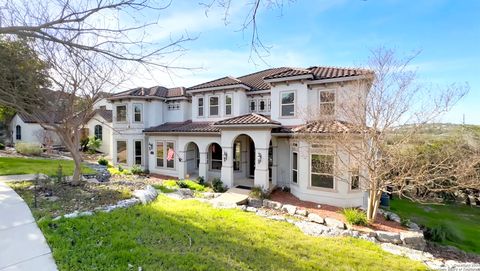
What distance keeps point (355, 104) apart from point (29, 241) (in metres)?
11.1

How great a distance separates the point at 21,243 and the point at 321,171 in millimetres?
11572

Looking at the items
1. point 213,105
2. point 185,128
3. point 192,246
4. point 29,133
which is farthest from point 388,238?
point 29,133

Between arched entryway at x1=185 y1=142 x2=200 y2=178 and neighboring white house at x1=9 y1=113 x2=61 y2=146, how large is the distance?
2009 cm

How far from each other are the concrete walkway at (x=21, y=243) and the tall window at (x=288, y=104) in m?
12.3

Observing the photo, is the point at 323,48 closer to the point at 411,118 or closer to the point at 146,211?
the point at 411,118

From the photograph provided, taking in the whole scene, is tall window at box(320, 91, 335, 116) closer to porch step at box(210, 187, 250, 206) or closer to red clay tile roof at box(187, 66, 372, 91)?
red clay tile roof at box(187, 66, 372, 91)

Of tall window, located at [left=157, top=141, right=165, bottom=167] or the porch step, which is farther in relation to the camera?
tall window, located at [left=157, top=141, right=165, bottom=167]

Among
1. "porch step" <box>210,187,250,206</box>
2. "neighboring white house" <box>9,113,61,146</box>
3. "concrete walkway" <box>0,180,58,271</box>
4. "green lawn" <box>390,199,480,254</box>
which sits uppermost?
"neighboring white house" <box>9,113,61,146</box>

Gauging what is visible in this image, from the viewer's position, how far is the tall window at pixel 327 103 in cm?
1254

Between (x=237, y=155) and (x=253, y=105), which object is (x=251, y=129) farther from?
(x=237, y=155)

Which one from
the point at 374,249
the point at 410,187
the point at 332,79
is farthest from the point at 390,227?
the point at 332,79

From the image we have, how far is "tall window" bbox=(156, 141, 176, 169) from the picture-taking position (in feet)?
61.8

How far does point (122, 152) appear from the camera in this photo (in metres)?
20.8

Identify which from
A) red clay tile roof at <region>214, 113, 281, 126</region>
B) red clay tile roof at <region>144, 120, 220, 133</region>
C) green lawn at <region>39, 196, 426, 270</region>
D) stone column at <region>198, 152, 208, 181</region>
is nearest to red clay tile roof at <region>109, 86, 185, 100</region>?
red clay tile roof at <region>144, 120, 220, 133</region>
